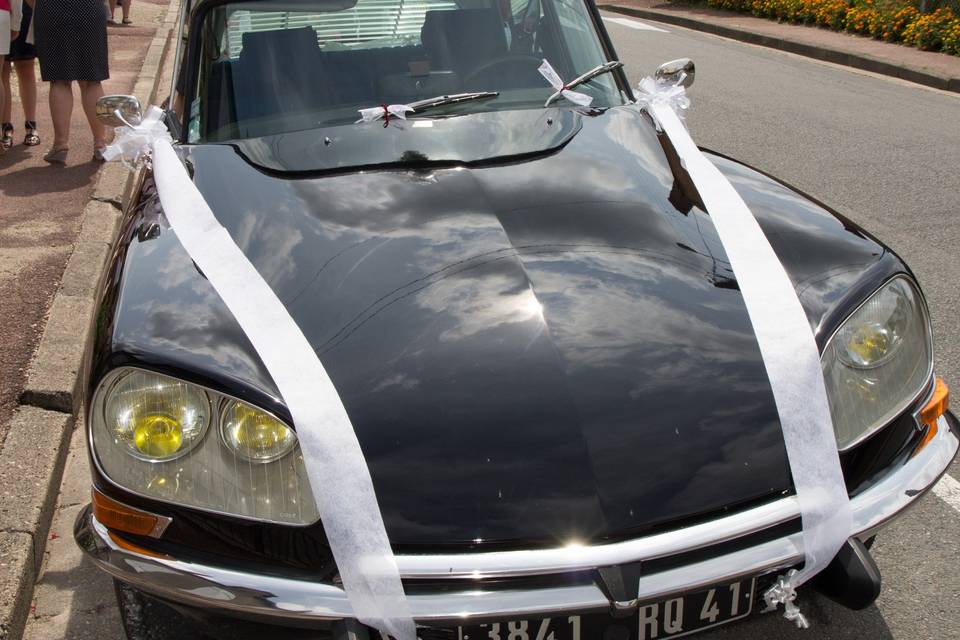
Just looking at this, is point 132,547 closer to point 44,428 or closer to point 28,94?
point 44,428

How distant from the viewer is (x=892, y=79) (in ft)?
41.4

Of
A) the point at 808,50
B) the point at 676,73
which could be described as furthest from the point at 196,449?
the point at 808,50

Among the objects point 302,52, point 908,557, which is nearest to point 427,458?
point 908,557

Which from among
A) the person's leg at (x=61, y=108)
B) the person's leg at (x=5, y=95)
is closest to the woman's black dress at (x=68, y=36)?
the person's leg at (x=61, y=108)

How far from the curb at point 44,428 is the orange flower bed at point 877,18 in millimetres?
12061

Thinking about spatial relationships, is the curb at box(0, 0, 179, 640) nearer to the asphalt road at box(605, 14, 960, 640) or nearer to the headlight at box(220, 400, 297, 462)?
the headlight at box(220, 400, 297, 462)

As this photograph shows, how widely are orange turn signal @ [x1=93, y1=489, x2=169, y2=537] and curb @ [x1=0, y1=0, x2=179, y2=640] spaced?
2.48ft

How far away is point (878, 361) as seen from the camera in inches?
90.1

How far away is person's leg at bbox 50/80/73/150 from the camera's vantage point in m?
6.97

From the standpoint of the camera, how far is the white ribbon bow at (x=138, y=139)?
3312 mm

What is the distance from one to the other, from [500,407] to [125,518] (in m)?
0.79

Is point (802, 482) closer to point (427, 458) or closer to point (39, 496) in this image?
point (427, 458)

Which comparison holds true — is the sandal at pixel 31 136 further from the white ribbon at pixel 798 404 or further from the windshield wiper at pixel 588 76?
the white ribbon at pixel 798 404

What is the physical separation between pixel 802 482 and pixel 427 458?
0.75 meters
